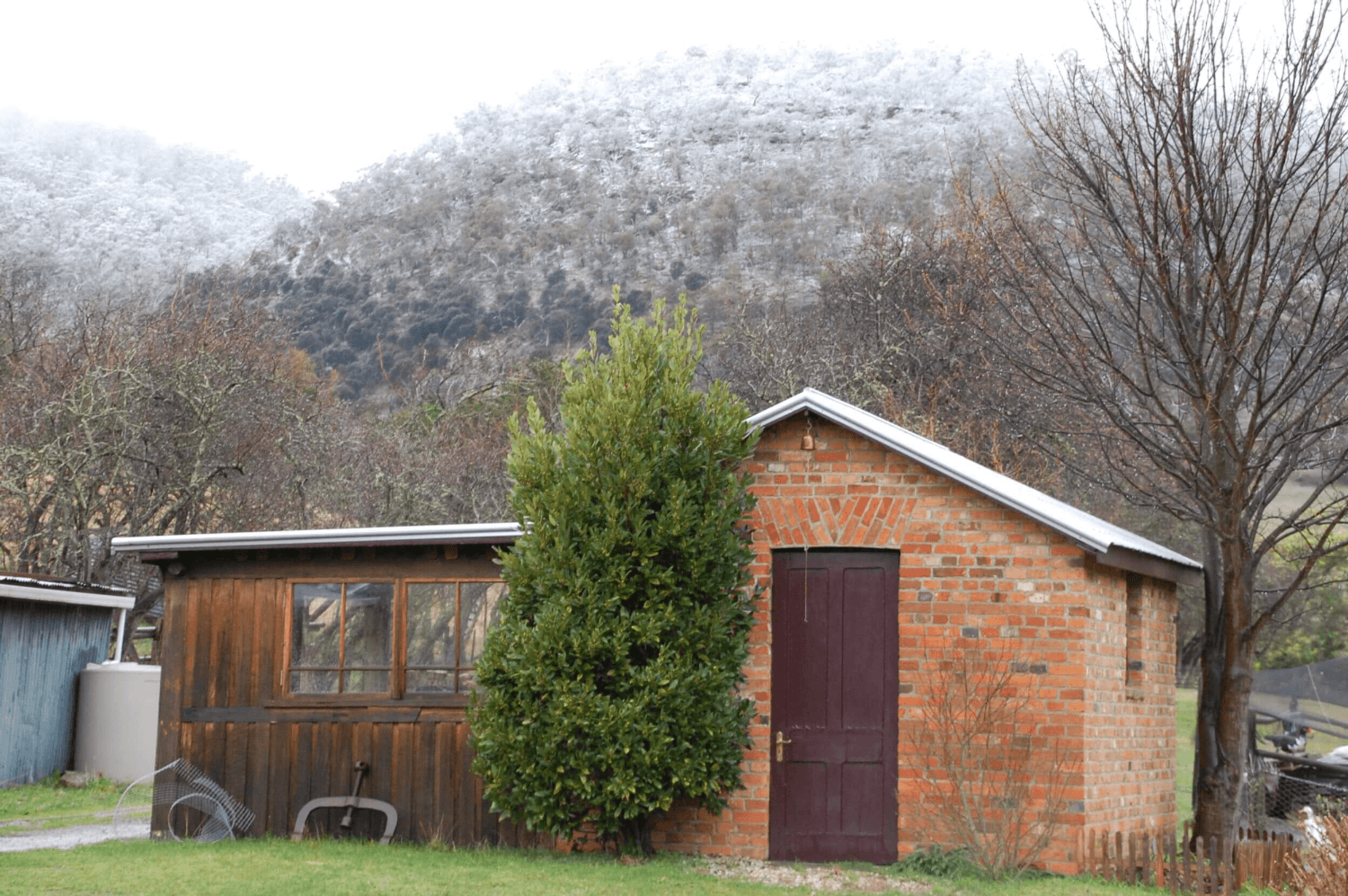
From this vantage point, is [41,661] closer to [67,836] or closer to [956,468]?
[67,836]

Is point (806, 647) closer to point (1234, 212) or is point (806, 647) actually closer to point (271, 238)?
point (1234, 212)

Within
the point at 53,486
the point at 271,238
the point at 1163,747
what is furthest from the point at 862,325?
the point at 271,238

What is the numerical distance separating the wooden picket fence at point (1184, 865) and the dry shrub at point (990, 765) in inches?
16.5

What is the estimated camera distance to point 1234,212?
410 inches

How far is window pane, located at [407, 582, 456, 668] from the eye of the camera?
11414 millimetres

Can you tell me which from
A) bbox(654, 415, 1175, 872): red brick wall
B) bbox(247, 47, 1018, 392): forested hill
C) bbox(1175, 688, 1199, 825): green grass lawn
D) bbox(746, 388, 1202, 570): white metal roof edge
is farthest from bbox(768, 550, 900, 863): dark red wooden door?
bbox(247, 47, 1018, 392): forested hill

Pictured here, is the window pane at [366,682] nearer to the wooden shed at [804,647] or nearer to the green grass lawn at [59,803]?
the wooden shed at [804,647]

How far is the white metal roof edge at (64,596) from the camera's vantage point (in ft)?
53.5

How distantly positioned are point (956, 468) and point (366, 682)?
520 cm

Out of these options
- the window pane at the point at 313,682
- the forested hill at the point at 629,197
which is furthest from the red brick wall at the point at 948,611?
the forested hill at the point at 629,197

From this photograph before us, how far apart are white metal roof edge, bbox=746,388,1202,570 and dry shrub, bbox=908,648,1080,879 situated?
43.4 inches

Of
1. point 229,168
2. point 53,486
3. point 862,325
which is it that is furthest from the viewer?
point 229,168

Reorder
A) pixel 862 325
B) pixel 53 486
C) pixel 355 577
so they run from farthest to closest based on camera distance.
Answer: pixel 862 325 → pixel 53 486 → pixel 355 577

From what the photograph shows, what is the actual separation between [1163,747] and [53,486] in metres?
16.7
